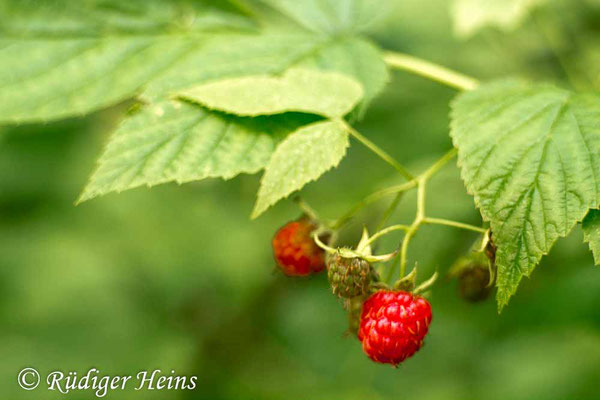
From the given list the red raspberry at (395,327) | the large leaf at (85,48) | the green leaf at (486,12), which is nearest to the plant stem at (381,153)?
the red raspberry at (395,327)

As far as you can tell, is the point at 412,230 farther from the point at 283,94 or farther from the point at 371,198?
the point at 283,94

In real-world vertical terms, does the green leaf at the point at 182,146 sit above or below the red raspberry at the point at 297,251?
above

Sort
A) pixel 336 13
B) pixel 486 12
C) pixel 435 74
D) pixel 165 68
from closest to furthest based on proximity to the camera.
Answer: pixel 165 68, pixel 435 74, pixel 336 13, pixel 486 12

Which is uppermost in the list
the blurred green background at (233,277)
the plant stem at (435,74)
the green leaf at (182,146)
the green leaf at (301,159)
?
the green leaf at (182,146)

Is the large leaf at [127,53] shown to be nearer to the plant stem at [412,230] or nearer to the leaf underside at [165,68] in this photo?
the leaf underside at [165,68]

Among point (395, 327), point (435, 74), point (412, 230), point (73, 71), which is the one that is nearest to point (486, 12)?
point (435, 74)

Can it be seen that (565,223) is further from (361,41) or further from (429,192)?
(429,192)
